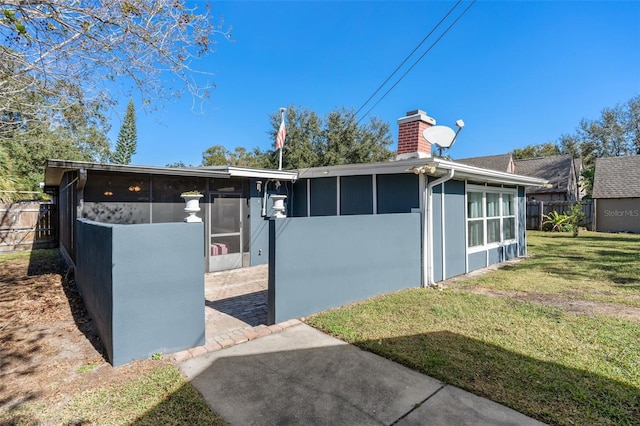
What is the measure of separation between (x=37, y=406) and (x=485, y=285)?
22.4 feet

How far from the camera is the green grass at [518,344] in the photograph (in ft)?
8.54

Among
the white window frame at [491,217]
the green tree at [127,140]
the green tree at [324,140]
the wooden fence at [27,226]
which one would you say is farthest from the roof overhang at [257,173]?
the green tree at [127,140]

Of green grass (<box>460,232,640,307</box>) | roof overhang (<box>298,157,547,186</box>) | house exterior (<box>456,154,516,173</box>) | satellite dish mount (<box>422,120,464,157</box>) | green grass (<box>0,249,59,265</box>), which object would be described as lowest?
green grass (<box>460,232,640,307</box>)

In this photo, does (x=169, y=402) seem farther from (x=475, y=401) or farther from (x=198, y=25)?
(x=198, y=25)

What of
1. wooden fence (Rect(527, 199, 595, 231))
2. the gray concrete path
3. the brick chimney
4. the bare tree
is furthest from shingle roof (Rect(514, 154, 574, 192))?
the bare tree

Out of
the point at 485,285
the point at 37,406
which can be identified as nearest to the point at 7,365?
the point at 37,406

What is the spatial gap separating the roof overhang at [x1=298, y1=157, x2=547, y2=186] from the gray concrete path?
3.68m

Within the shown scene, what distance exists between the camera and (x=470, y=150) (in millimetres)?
31141

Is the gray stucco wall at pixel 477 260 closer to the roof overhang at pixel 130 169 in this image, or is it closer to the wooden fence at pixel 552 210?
the roof overhang at pixel 130 169

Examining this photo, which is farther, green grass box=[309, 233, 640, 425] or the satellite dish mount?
the satellite dish mount

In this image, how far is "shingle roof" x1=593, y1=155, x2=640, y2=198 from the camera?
18344 mm

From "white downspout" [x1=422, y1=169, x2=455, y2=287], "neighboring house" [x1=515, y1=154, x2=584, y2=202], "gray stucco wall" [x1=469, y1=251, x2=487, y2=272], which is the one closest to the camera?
"white downspout" [x1=422, y1=169, x2=455, y2=287]

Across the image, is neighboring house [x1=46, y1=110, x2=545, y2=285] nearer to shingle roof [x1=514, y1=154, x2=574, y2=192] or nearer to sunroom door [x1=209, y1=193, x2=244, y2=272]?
sunroom door [x1=209, y1=193, x2=244, y2=272]

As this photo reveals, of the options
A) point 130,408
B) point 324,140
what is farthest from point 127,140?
point 130,408
